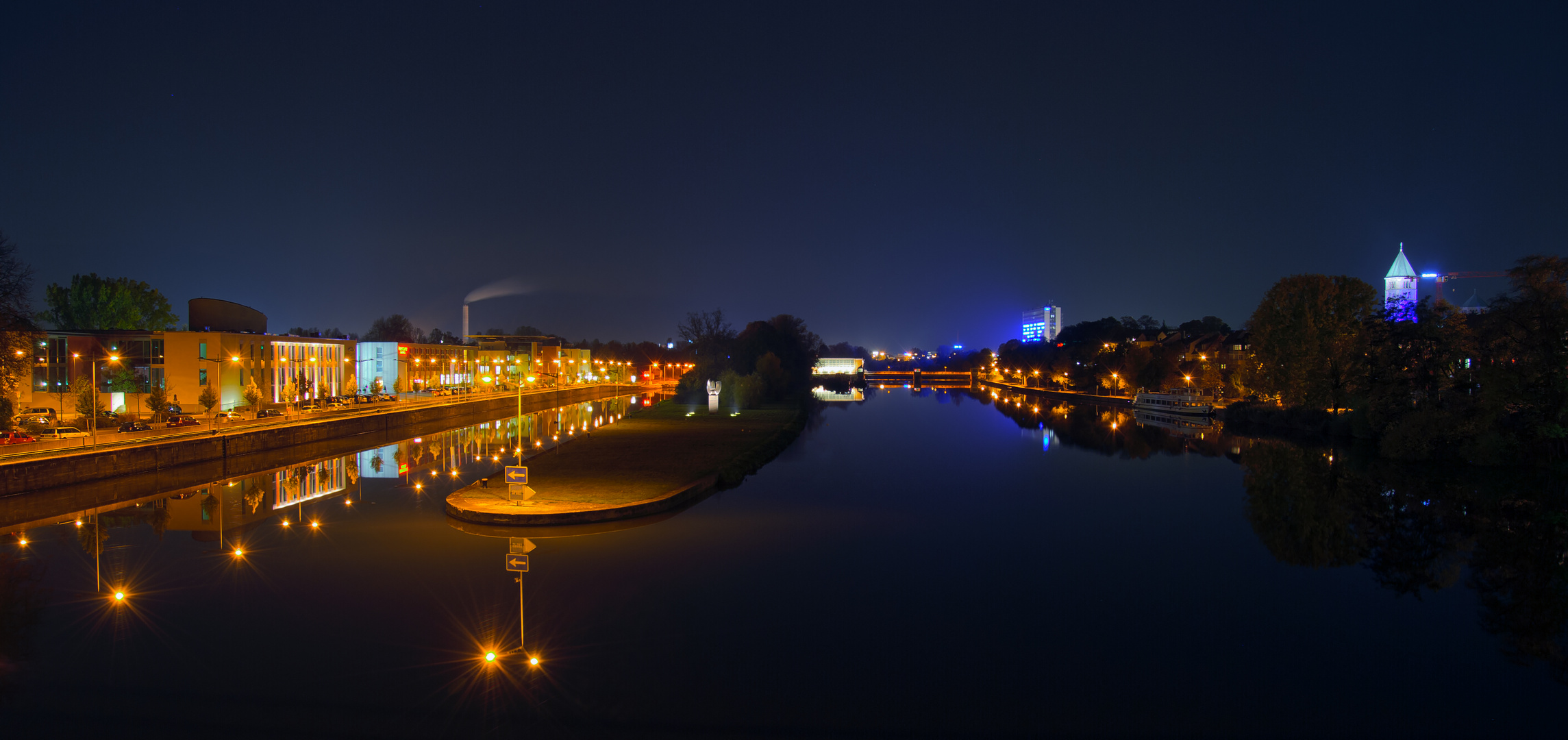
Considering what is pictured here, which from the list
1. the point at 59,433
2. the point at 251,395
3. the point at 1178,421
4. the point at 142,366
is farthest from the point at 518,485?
the point at 1178,421

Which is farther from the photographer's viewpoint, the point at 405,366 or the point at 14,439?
the point at 405,366

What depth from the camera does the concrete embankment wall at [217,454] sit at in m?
23.2

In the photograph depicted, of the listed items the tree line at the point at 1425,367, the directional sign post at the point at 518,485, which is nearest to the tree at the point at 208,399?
the directional sign post at the point at 518,485

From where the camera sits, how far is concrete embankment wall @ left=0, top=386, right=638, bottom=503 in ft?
76.3

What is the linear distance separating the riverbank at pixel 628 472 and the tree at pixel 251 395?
22.4 m

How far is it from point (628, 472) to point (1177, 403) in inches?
2064

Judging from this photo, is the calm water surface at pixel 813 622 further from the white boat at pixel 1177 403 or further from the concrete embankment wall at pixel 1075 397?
the concrete embankment wall at pixel 1075 397

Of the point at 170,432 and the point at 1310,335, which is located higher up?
the point at 1310,335

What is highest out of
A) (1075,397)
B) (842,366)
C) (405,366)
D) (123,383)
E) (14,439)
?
(405,366)

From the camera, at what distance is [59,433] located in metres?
30.6

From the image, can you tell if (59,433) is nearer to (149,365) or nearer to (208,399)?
(208,399)

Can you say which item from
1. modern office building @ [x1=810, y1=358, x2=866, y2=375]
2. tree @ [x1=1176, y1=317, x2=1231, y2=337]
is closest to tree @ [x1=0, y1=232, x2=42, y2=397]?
tree @ [x1=1176, y1=317, x2=1231, y2=337]

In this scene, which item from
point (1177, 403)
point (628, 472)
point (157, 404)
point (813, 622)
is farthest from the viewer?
point (1177, 403)

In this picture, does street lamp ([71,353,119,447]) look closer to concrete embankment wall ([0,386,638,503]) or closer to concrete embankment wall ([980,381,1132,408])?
concrete embankment wall ([0,386,638,503])
